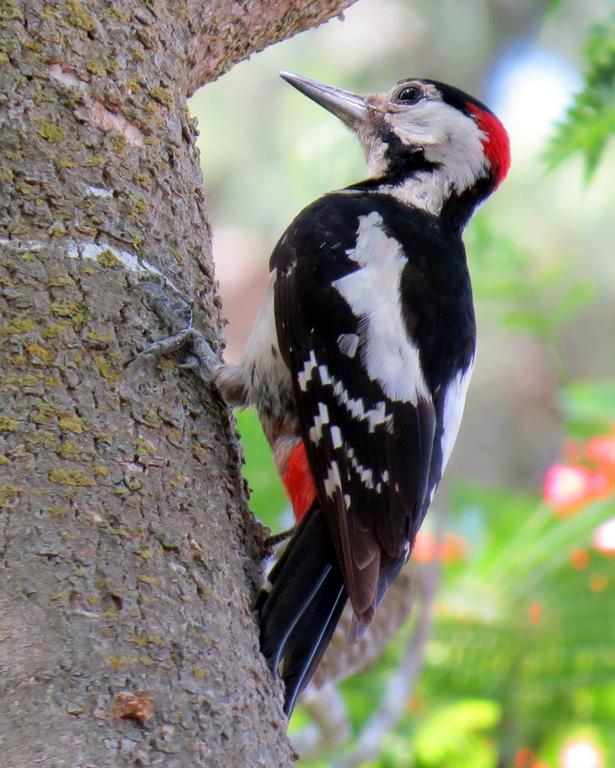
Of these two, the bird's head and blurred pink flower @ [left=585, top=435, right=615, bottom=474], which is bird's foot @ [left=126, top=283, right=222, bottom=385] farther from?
blurred pink flower @ [left=585, top=435, right=615, bottom=474]

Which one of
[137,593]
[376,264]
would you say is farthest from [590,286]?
[137,593]

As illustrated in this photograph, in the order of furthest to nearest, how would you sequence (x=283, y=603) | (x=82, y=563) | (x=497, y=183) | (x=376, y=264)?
(x=497, y=183) < (x=376, y=264) < (x=283, y=603) < (x=82, y=563)

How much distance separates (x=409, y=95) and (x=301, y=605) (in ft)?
5.24

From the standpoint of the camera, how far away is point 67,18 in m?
2.10

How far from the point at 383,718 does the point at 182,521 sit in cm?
170

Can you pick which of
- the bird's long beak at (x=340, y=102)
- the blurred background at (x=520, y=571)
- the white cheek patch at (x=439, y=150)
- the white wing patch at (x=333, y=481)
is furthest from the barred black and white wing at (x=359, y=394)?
the blurred background at (x=520, y=571)

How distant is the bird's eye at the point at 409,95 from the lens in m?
3.06

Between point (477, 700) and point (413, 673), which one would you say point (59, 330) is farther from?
point (477, 700)

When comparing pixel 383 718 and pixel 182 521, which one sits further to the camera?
pixel 383 718

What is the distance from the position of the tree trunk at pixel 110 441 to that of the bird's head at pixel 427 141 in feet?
2.24

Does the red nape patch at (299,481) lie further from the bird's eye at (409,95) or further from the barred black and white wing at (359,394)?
the bird's eye at (409,95)

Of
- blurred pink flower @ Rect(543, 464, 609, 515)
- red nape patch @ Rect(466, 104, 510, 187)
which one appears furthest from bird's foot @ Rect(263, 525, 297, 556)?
blurred pink flower @ Rect(543, 464, 609, 515)

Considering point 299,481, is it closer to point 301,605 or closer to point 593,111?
point 301,605

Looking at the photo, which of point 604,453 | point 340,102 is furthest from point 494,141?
point 604,453
